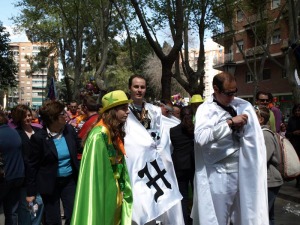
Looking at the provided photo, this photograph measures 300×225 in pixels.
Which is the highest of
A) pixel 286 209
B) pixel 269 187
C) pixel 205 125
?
pixel 205 125

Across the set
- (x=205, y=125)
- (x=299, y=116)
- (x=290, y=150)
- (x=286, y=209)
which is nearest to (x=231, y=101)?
(x=205, y=125)

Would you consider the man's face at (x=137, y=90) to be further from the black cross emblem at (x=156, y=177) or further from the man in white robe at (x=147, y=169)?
the black cross emblem at (x=156, y=177)

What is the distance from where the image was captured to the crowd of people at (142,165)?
384cm

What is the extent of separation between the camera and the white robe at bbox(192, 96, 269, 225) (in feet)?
13.6

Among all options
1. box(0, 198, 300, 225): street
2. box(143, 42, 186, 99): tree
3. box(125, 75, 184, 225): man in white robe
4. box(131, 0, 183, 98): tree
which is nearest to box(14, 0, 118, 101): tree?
box(131, 0, 183, 98): tree

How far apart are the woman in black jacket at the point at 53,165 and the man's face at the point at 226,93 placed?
1.79 meters

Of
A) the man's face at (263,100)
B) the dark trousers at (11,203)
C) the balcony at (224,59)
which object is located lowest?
the dark trousers at (11,203)

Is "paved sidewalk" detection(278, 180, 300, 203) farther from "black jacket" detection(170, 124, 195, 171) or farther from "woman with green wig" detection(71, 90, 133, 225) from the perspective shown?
"woman with green wig" detection(71, 90, 133, 225)

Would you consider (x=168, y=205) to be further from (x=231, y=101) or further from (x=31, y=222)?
(x=31, y=222)

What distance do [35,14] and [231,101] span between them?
858 inches

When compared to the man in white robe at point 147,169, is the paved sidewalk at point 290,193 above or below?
below

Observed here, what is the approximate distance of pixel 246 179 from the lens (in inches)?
163

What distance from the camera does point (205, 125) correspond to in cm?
424

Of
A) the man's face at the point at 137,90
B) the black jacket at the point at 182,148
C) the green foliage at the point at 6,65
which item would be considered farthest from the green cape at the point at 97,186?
the green foliage at the point at 6,65
